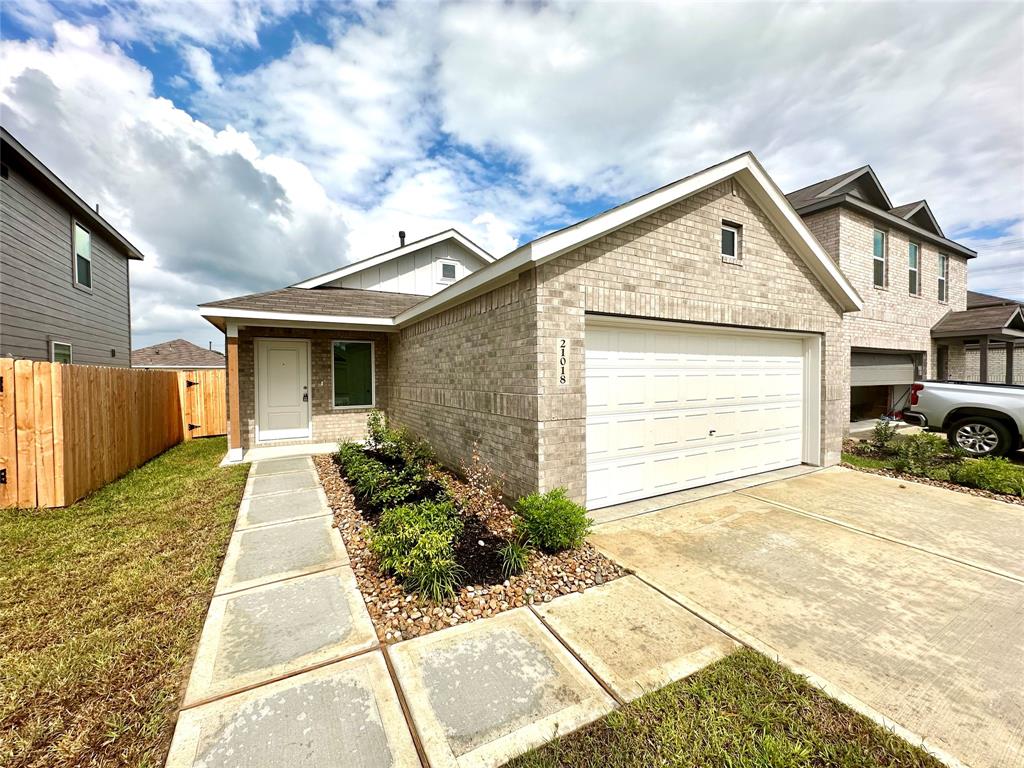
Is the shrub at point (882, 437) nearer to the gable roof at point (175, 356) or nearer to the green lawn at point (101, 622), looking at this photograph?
the green lawn at point (101, 622)

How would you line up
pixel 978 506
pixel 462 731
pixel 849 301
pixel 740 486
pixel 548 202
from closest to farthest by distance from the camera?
pixel 462 731, pixel 978 506, pixel 740 486, pixel 849 301, pixel 548 202

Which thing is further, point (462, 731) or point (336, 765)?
point (462, 731)

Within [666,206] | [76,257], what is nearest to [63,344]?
[76,257]

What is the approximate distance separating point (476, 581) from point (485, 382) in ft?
9.07

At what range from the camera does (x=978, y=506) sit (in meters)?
5.20

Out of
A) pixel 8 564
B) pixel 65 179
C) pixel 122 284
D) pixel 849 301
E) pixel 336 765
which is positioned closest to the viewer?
pixel 336 765

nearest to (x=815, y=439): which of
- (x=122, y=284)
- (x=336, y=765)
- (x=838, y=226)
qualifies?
(x=838, y=226)

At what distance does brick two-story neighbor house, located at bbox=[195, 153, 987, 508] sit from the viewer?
461 cm

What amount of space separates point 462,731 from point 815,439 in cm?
774

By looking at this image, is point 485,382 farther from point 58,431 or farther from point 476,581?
point 58,431

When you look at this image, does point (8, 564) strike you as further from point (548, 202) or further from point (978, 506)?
point (548, 202)

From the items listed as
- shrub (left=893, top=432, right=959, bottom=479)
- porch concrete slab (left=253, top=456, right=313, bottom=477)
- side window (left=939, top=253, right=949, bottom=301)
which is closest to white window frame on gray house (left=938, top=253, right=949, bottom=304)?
side window (left=939, top=253, right=949, bottom=301)

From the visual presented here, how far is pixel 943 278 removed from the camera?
1330 cm

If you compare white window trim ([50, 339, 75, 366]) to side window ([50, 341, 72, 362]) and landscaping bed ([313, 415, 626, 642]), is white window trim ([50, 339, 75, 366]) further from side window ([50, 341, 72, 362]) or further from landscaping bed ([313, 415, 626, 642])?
landscaping bed ([313, 415, 626, 642])
